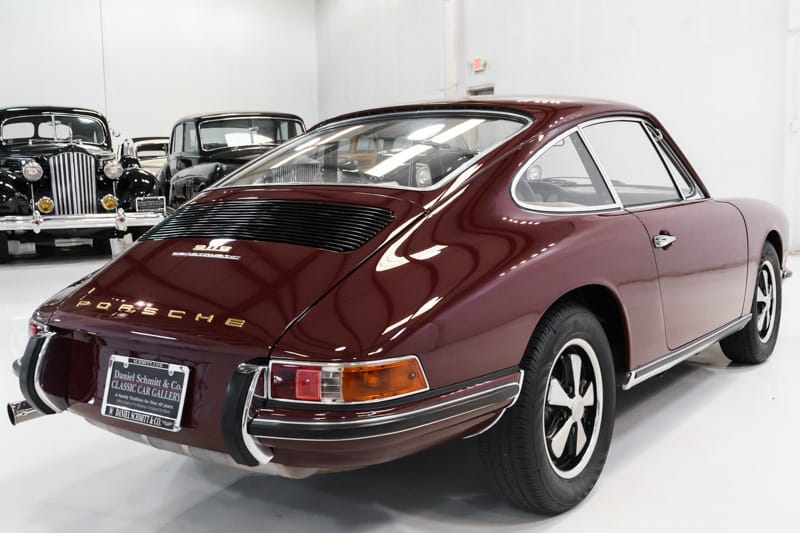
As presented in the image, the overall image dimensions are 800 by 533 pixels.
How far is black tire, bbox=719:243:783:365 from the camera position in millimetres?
3570

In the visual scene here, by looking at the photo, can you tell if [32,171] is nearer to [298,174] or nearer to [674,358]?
[298,174]

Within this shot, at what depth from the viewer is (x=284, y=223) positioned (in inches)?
84.5

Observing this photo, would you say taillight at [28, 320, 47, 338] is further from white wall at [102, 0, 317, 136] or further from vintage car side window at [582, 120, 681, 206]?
white wall at [102, 0, 317, 136]

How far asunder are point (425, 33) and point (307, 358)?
12.6m

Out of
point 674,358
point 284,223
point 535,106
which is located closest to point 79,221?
point 284,223

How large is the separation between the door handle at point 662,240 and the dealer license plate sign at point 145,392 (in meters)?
1.59

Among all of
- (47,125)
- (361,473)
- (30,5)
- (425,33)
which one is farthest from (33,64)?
(361,473)

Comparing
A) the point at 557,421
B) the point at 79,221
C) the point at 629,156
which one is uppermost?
the point at 629,156

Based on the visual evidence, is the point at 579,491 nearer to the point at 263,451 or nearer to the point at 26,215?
the point at 263,451

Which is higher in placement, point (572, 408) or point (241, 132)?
point (241, 132)

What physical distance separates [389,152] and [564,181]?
703mm

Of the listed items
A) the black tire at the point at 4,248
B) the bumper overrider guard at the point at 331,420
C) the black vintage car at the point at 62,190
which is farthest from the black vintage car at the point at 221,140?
the bumper overrider guard at the point at 331,420

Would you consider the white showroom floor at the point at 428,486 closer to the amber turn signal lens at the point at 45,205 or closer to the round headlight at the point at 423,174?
the round headlight at the point at 423,174

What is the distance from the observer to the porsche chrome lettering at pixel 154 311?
1.79 metres
